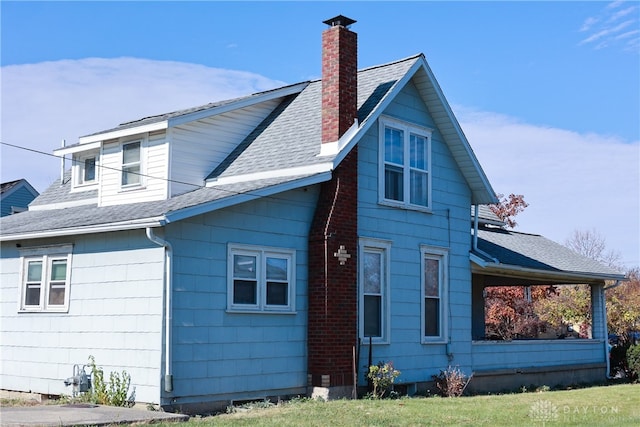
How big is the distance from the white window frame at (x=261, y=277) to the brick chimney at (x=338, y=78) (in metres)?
2.67

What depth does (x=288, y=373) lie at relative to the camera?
16172mm

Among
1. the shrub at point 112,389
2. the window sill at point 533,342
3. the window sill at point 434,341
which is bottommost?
the shrub at point 112,389

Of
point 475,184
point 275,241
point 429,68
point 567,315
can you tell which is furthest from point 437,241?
point 567,315

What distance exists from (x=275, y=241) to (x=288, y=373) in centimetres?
259

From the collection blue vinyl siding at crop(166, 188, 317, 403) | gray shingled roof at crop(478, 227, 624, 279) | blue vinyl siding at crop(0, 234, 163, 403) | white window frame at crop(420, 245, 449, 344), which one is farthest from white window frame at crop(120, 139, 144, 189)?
gray shingled roof at crop(478, 227, 624, 279)

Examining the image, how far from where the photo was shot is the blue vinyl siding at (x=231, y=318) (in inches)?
564

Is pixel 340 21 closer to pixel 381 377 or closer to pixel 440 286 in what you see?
pixel 440 286

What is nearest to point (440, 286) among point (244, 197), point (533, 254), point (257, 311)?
point (257, 311)

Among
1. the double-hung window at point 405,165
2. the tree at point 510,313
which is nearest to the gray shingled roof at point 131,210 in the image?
the double-hung window at point 405,165

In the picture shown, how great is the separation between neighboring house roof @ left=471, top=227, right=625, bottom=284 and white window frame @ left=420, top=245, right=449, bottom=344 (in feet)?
3.68

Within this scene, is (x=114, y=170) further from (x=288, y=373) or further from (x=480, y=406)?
(x=480, y=406)

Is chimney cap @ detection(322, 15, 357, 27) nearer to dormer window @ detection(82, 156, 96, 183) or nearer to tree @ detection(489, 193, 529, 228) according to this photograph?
dormer window @ detection(82, 156, 96, 183)

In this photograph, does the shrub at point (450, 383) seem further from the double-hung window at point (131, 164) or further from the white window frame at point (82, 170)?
the white window frame at point (82, 170)

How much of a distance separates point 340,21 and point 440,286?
22.1 ft
